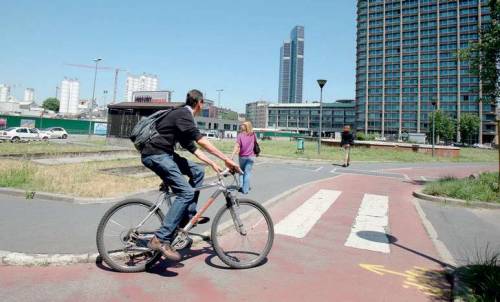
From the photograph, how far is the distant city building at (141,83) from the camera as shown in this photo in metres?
158

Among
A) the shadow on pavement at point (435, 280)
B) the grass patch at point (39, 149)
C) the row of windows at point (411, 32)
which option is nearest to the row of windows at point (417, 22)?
the row of windows at point (411, 32)

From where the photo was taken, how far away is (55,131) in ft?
131

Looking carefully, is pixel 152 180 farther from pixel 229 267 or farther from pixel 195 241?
pixel 229 267

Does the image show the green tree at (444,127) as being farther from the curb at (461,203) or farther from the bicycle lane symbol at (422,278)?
the bicycle lane symbol at (422,278)

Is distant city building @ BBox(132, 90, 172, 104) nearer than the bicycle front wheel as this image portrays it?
No

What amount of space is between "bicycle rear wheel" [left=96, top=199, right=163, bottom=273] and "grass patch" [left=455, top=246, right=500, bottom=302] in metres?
3.13

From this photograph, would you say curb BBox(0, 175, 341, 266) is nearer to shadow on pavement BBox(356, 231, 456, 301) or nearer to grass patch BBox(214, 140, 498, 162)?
shadow on pavement BBox(356, 231, 456, 301)

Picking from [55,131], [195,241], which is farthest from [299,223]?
[55,131]

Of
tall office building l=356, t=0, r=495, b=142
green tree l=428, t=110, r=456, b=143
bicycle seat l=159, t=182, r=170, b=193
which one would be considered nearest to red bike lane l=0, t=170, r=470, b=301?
bicycle seat l=159, t=182, r=170, b=193

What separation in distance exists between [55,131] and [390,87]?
4354 inches

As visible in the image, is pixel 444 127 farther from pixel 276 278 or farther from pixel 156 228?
pixel 156 228

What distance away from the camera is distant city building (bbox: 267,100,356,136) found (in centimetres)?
15225

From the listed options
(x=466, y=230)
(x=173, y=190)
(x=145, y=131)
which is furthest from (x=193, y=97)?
(x=466, y=230)

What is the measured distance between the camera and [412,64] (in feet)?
382
